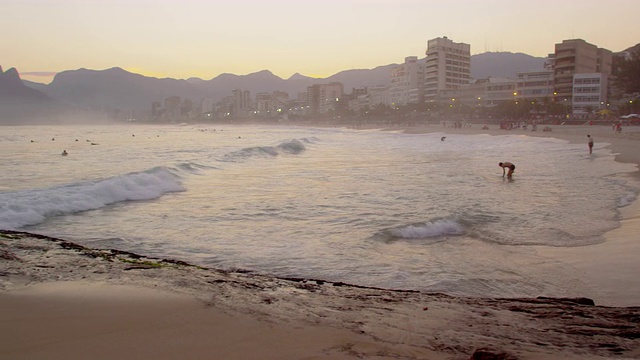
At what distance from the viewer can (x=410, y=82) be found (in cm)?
14262

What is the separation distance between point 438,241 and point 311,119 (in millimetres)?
176311

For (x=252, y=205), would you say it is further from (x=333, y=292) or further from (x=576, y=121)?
(x=576, y=121)

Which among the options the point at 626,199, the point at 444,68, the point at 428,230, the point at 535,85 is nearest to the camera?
the point at 428,230

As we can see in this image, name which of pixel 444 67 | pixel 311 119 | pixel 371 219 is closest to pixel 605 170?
pixel 371 219

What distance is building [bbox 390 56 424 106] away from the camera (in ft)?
459

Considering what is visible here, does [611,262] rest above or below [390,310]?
below

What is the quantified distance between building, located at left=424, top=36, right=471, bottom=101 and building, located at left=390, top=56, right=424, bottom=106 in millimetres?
7447

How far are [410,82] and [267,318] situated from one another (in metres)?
145

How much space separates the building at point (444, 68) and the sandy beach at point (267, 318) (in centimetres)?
12230

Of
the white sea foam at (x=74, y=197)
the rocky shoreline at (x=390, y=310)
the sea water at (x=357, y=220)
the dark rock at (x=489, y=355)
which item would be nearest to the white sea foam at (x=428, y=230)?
the sea water at (x=357, y=220)

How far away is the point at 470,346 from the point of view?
3.58 meters

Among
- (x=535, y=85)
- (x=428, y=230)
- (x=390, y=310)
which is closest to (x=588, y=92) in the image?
(x=535, y=85)

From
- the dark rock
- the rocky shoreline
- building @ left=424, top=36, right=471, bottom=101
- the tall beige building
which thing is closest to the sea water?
the rocky shoreline

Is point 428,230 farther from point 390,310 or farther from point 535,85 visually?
point 535,85
